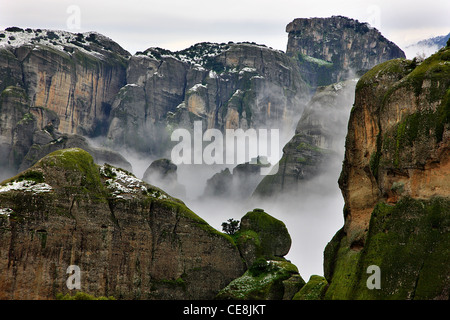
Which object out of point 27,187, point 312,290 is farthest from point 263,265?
point 27,187

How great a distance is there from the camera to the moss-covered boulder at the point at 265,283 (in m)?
98.1

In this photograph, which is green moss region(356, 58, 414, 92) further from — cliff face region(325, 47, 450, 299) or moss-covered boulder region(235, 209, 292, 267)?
moss-covered boulder region(235, 209, 292, 267)

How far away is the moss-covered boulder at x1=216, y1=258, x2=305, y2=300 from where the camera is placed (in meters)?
98.1

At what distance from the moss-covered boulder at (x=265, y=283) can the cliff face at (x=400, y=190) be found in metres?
26.4

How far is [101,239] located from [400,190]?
48.1 meters

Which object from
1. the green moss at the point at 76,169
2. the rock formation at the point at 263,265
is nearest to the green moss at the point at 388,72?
the rock formation at the point at 263,265

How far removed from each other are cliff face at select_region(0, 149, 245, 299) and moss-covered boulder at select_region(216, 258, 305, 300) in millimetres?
3926

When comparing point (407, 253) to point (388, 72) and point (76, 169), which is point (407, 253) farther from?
point (76, 169)

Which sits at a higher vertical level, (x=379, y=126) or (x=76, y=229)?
(x=379, y=126)

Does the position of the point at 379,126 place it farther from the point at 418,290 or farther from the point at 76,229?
the point at 76,229

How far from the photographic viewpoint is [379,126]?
69750 mm

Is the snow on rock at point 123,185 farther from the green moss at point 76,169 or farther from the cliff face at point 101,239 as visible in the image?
the green moss at point 76,169
